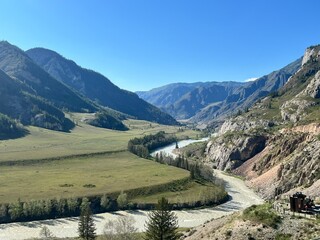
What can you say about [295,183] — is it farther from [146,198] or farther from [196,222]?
[146,198]

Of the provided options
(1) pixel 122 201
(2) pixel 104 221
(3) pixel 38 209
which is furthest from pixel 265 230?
(3) pixel 38 209

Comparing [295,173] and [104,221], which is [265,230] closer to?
[104,221]

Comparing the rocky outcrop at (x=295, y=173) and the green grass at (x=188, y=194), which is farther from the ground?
the rocky outcrop at (x=295, y=173)

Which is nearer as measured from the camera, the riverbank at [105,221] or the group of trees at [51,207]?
the riverbank at [105,221]

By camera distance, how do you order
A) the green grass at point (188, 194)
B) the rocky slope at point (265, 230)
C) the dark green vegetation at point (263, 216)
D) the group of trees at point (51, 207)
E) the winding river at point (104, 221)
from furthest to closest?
the green grass at point (188, 194), the group of trees at point (51, 207), the winding river at point (104, 221), the dark green vegetation at point (263, 216), the rocky slope at point (265, 230)

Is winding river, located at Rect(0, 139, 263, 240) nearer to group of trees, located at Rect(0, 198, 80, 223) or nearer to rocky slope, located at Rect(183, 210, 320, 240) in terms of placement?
group of trees, located at Rect(0, 198, 80, 223)

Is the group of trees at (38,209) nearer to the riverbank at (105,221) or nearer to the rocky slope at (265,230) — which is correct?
the riverbank at (105,221)

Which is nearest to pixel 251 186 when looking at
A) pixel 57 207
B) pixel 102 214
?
pixel 102 214

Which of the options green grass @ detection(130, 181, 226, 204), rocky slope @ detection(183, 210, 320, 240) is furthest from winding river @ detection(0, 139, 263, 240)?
rocky slope @ detection(183, 210, 320, 240)

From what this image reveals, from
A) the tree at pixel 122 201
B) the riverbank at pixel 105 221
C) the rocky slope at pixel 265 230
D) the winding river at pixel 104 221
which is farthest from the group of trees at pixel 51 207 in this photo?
the rocky slope at pixel 265 230
